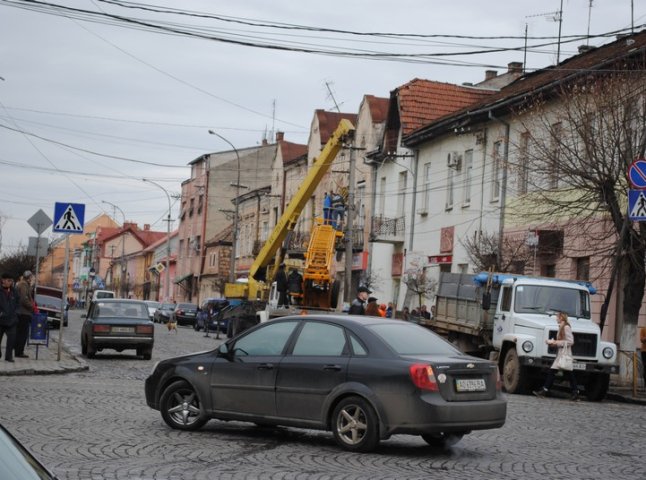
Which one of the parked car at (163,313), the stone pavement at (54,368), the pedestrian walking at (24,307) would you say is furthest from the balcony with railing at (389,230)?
the parked car at (163,313)

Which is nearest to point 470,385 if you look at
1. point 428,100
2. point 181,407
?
point 181,407

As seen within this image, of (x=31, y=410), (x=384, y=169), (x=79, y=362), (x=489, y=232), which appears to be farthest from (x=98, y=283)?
(x=31, y=410)

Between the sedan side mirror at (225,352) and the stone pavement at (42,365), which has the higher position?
the sedan side mirror at (225,352)

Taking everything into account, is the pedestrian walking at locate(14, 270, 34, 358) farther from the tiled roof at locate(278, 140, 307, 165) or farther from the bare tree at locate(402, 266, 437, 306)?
the tiled roof at locate(278, 140, 307, 165)

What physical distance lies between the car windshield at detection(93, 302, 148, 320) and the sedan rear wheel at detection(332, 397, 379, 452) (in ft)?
62.2

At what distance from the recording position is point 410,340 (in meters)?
12.6

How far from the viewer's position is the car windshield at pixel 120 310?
30547 millimetres

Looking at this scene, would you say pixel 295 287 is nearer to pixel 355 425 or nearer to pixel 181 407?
pixel 181 407

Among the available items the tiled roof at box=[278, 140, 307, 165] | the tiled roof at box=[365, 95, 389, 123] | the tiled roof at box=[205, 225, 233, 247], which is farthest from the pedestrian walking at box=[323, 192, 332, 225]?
the tiled roof at box=[205, 225, 233, 247]

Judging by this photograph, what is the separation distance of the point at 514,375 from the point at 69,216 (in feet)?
32.4

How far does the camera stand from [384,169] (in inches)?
2098

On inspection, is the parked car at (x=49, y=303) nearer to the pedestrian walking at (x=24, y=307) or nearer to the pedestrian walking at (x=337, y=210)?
the pedestrian walking at (x=337, y=210)

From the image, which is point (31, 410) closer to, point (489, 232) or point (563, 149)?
point (563, 149)

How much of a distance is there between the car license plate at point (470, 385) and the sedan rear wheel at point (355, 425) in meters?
0.90
